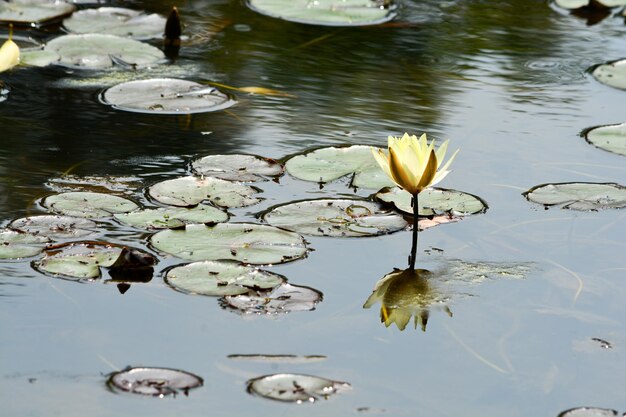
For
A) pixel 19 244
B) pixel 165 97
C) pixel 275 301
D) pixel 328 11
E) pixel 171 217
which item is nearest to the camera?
pixel 275 301

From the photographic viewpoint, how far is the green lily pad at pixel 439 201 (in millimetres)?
3246

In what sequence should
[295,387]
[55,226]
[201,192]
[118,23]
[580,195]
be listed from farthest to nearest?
[118,23]
[580,195]
[201,192]
[55,226]
[295,387]

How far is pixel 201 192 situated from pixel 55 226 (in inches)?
18.0

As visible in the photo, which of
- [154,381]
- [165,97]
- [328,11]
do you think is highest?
[328,11]

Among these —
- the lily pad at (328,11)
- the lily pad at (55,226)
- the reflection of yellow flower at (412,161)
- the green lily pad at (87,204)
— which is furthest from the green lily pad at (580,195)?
the lily pad at (328,11)

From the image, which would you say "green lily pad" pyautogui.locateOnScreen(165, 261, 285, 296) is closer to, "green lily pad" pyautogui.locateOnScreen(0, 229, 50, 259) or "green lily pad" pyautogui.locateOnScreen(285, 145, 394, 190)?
"green lily pad" pyautogui.locateOnScreen(0, 229, 50, 259)

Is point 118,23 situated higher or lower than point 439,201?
higher

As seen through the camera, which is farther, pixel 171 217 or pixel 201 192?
pixel 201 192

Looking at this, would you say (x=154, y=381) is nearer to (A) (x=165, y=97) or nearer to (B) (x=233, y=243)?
(B) (x=233, y=243)

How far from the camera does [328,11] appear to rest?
5.31m

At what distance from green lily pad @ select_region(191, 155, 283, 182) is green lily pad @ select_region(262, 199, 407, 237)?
0.86ft

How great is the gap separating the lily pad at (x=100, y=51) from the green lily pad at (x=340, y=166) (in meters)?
1.21

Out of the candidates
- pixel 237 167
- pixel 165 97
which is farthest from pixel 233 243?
pixel 165 97

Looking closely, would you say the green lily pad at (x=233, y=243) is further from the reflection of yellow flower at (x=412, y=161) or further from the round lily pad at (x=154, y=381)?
the round lily pad at (x=154, y=381)
